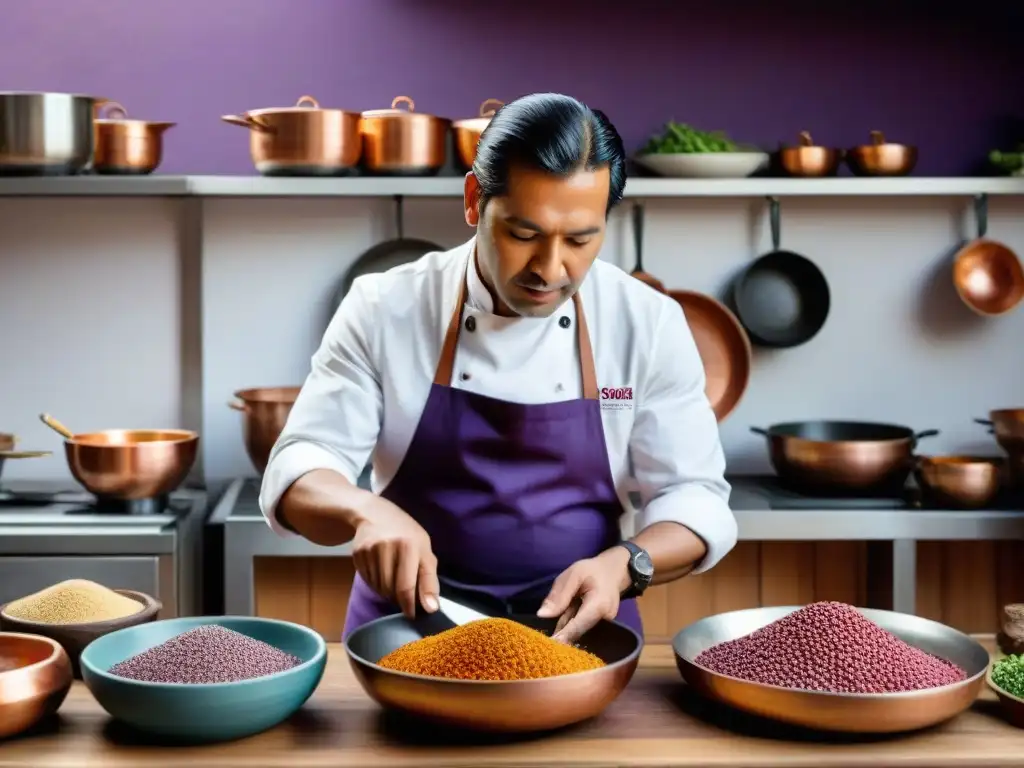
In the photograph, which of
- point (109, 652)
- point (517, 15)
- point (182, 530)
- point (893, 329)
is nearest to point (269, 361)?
point (182, 530)

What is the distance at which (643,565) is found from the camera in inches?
74.5

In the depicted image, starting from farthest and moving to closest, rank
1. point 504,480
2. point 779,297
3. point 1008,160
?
1. point 779,297
2. point 1008,160
3. point 504,480

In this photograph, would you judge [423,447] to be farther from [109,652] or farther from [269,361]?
[269,361]

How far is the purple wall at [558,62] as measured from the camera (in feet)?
11.9

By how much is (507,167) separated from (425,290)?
48cm

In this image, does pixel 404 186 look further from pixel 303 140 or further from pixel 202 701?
pixel 202 701

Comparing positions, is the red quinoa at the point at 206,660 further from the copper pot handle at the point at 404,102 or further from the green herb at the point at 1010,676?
the copper pot handle at the point at 404,102

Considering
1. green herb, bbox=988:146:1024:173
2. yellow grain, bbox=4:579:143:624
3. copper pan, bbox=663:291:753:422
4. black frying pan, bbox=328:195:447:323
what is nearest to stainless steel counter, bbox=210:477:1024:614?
copper pan, bbox=663:291:753:422

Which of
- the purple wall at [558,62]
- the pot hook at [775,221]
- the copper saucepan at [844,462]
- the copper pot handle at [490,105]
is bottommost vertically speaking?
the copper saucepan at [844,462]

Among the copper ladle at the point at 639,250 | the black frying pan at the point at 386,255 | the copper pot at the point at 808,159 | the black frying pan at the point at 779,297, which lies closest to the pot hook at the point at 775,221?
the black frying pan at the point at 779,297

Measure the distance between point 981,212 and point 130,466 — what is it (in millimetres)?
2409

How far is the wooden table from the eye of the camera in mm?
1496

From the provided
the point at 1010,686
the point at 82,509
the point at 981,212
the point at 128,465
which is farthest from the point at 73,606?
the point at 981,212

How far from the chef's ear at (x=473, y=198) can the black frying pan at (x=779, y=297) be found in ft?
6.03
